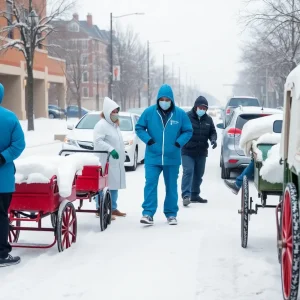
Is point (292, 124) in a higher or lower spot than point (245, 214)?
higher

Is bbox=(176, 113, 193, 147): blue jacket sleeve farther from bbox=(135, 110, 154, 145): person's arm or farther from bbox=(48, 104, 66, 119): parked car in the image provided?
bbox=(48, 104, 66, 119): parked car

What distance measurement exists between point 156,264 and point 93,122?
10.3 m

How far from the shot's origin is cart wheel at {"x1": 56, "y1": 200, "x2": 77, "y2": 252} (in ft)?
21.0

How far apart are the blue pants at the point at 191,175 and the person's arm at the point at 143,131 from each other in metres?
1.91

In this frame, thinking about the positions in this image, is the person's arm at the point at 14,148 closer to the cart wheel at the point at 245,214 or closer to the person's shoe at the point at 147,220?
the cart wheel at the point at 245,214

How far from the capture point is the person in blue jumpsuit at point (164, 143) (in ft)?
27.1

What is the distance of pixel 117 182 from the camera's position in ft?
28.4

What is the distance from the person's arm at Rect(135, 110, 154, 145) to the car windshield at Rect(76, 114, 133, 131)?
25.3 feet

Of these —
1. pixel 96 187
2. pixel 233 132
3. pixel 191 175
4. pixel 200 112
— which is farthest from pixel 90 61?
pixel 96 187

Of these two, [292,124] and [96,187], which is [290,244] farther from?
[96,187]

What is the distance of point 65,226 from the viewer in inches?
265

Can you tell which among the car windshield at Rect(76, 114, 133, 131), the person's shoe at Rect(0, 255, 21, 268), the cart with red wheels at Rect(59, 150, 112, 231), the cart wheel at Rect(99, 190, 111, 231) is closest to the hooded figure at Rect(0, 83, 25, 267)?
the person's shoe at Rect(0, 255, 21, 268)

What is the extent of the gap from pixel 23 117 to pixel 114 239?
1509 inches

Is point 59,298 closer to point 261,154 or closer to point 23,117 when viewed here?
point 261,154
